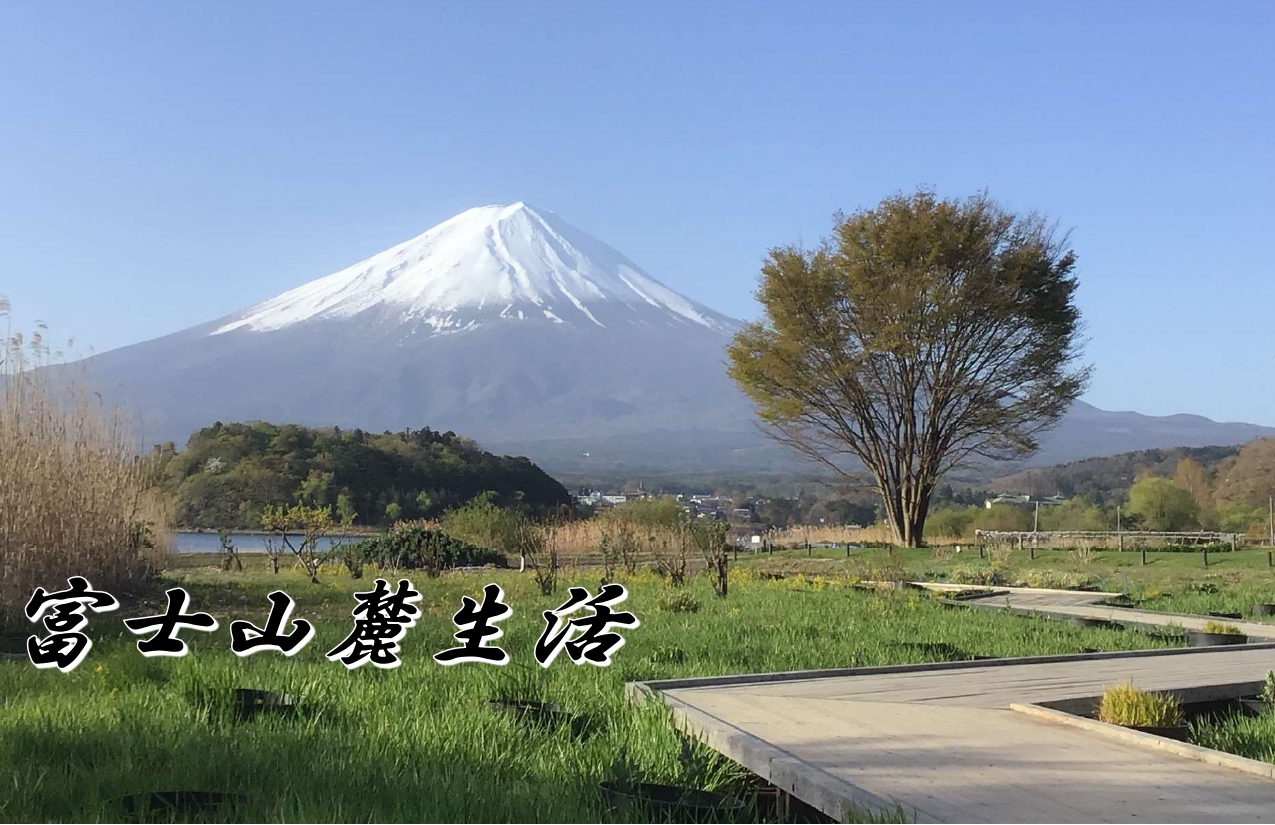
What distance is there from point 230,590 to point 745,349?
1491 cm

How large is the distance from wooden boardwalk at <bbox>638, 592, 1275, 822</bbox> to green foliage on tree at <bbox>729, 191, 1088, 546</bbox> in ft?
55.7

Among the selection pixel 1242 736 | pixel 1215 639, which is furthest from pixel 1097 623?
pixel 1242 736

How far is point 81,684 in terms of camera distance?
5.20m

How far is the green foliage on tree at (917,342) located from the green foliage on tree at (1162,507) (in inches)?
383

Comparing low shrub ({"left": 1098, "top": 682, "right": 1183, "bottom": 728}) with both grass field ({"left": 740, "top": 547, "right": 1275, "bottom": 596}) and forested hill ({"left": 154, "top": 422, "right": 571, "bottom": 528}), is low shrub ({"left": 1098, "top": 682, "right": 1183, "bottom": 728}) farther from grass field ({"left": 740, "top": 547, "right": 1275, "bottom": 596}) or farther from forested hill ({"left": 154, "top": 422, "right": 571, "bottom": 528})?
forested hill ({"left": 154, "top": 422, "right": 571, "bottom": 528})

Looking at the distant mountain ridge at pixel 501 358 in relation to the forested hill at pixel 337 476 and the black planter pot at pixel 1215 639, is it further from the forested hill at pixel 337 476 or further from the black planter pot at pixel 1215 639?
the black planter pot at pixel 1215 639

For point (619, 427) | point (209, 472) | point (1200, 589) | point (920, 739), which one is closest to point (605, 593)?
point (920, 739)

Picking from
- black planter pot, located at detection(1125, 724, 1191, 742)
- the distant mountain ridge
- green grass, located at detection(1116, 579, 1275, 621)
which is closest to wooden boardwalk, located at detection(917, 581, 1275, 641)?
green grass, located at detection(1116, 579, 1275, 621)

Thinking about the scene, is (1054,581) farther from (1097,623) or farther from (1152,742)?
(1152,742)

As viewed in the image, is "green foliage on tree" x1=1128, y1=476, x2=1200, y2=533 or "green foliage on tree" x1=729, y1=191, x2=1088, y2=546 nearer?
"green foliage on tree" x1=729, y1=191, x2=1088, y2=546

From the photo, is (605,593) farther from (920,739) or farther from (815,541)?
(815,541)

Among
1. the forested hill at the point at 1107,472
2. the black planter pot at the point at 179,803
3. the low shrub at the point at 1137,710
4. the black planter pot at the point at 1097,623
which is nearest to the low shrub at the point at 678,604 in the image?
the black planter pot at the point at 1097,623

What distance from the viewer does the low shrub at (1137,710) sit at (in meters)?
4.58

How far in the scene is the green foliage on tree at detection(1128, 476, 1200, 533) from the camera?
31.6 m
